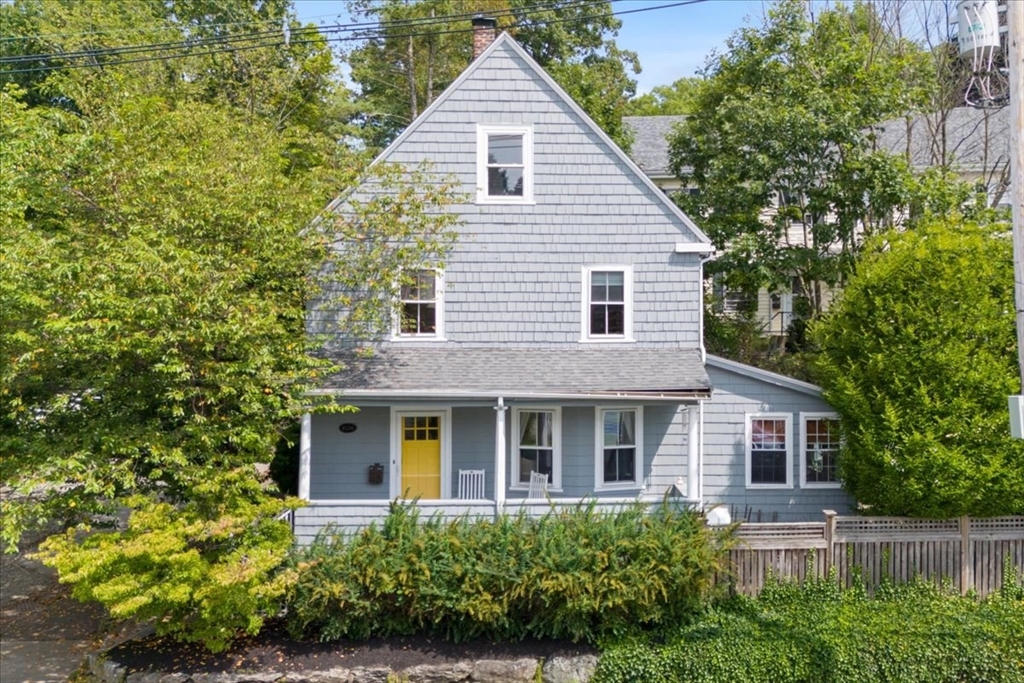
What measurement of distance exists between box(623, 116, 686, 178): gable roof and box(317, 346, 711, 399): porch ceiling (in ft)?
48.5

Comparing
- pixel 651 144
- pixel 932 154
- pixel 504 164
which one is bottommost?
pixel 504 164

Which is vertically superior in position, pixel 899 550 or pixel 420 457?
pixel 420 457

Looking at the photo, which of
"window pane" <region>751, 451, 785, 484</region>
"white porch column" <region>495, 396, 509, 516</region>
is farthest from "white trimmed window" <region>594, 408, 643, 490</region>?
"white porch column" <region>495, 396, 509, 516</region>

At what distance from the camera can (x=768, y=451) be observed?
14.8 metres

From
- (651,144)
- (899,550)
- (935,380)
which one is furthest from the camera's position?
(651,144)

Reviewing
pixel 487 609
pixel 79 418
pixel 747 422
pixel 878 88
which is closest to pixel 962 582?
pixel 747 422

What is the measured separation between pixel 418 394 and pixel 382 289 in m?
2.09

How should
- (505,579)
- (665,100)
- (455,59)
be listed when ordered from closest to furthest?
(505,579) → (455,59) → (665,100)

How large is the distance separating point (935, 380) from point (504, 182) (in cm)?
791

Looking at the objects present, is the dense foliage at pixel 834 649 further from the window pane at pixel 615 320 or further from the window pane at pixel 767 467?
the window pane at pixel 615 320

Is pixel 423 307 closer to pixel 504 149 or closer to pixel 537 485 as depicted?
pixel 504 149

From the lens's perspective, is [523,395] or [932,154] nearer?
[523,395]

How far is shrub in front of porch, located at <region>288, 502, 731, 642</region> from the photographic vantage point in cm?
1060

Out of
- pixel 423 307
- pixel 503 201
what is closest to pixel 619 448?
pixel 423 307
